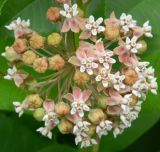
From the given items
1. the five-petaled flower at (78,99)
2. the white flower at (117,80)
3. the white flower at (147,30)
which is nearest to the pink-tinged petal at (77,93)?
the five-petaled flower at (78,99)

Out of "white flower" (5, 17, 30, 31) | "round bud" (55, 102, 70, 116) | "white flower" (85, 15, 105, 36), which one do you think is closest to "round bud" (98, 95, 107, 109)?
"round bud" (55, 102, 70, 116)

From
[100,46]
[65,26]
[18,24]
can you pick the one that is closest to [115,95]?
[100,46]

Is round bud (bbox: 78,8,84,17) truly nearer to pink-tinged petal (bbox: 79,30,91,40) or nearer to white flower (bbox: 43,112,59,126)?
pink-tinged petal (bbox: 79,30,91,40)

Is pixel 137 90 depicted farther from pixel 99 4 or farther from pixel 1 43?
pixel 1 43

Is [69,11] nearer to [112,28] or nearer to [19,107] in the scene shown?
[112,28]

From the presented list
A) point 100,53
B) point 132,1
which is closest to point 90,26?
point 100,53

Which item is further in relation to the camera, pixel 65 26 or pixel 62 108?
pixel 65 26

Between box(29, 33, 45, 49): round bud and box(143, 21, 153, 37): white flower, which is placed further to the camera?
box(143, 21, 153, 37): white flower
